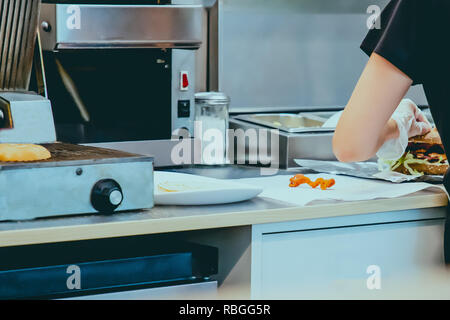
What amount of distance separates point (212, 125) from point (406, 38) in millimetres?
963

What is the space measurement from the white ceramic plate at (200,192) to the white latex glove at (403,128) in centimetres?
37

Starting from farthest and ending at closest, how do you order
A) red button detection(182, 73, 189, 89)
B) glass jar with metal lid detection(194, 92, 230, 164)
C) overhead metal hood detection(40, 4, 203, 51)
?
glass jar with metal lid detection(194, 92, 230, 164)
red button detection(182, 73, 189, 89)
overhead metal hood detection(40, 4, 203, 51)

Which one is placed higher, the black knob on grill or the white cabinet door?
the black knob on grill

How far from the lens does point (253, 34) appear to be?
9.45 ft

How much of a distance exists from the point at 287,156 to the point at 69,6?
0.81 m

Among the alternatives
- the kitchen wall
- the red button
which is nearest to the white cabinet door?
the red button

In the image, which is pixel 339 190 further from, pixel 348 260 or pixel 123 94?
pixel 123 94

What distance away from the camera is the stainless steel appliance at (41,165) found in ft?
4.85

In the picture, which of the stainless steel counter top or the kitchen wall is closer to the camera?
the stainless steel counter top

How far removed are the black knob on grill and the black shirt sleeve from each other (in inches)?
23.7

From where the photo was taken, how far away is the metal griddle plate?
1478 mm

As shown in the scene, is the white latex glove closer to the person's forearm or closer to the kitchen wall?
the person's forearm
